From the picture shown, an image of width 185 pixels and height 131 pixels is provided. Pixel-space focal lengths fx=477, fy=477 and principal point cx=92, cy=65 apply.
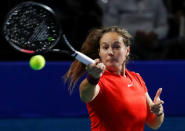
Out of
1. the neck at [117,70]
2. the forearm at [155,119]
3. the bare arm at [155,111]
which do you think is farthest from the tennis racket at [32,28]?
the forearm at [155,119]

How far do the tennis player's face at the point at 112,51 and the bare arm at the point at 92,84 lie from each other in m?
0.24

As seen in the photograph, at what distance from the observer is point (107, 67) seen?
3037mm

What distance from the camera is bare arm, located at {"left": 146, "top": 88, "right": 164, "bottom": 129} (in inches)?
122

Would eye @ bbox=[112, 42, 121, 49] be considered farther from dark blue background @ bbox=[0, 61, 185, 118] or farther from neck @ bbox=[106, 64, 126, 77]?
dark blue background @ bbox=[0, 61, 185, 118]

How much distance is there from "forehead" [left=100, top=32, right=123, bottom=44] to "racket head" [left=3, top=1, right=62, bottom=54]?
28cm

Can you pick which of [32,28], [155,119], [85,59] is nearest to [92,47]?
[32,28]

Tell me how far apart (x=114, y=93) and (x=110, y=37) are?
0.36m

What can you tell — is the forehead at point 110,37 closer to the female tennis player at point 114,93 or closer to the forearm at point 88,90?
the female tennis player at point 114,93

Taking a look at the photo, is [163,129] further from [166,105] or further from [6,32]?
[6,32]

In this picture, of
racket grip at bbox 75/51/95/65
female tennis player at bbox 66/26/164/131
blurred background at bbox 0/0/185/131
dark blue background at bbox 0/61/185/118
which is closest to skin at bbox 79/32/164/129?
female tennis player at bbox 66/26/164/131

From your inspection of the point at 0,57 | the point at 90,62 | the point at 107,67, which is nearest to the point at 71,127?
the point at 0,57

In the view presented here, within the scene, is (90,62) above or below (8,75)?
above

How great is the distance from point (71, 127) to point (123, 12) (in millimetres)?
1683

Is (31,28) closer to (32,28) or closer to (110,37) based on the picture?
(32,28)
